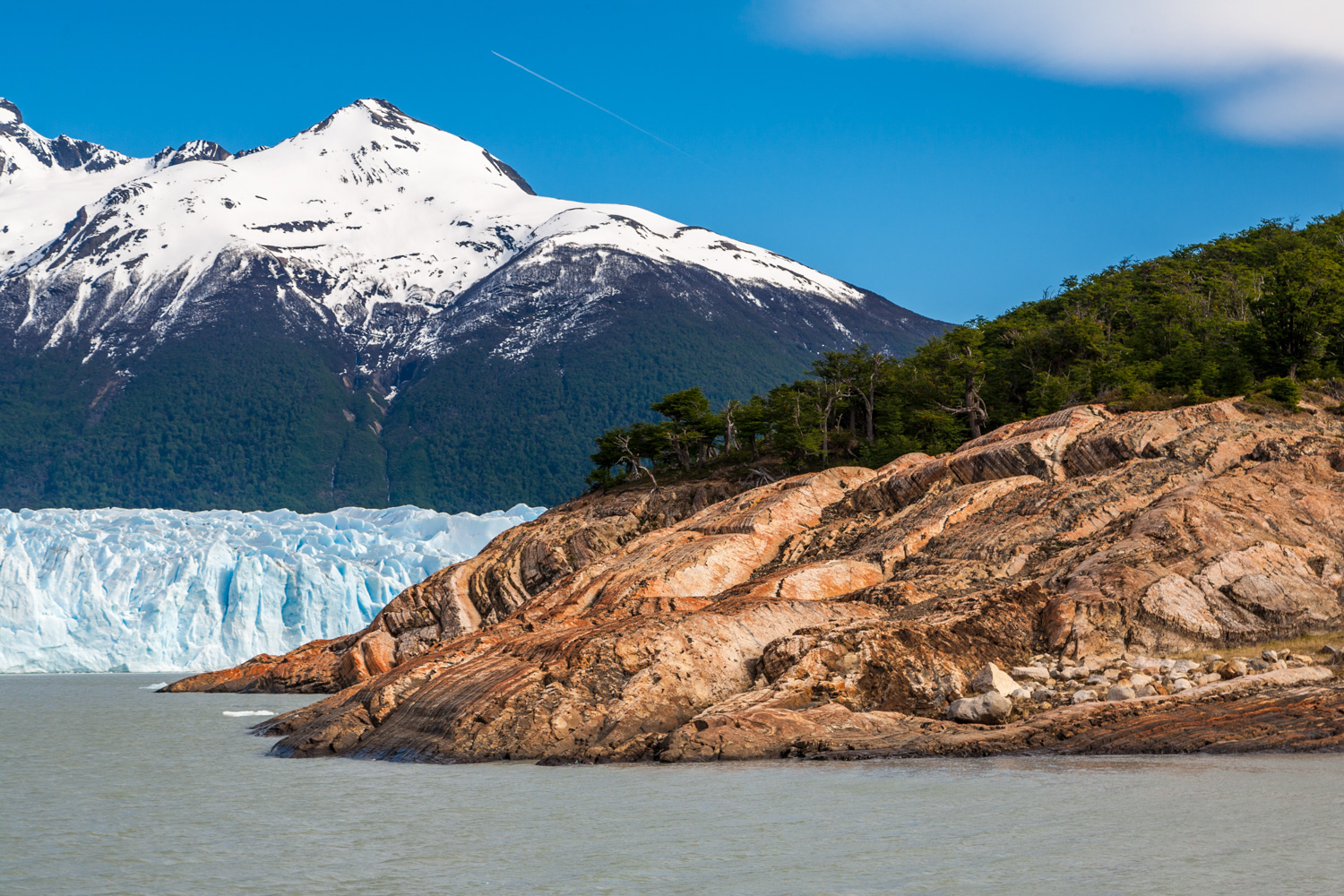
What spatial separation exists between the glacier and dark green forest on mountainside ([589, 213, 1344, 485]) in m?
17.1

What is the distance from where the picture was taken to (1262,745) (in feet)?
59.7

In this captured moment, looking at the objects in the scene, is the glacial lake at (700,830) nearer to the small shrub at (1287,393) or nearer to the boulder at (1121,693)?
the boulder at (1121,693)

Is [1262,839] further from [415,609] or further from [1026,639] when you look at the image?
[415,609]

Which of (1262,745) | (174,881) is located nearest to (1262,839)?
(1262,745)

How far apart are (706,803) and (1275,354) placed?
3443 centimetres

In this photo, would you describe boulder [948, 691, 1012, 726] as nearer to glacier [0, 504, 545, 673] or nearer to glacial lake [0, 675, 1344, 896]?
glacial lake [0, 675, 1344, 896]

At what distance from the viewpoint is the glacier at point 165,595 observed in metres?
62.8

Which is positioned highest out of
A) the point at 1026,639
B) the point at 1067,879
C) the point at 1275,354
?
the point at 1275,354

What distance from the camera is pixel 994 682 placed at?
21531 millimetres

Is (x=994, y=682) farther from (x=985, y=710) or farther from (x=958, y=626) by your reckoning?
(x=958, y=626)

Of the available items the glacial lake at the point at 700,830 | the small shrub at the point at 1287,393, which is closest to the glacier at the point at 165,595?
the glacial lake at the point at 700,830

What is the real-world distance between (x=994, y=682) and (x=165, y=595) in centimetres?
5452

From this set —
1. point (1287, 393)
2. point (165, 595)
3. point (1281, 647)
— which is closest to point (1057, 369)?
point (1287, 393)

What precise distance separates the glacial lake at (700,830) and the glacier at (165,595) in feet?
149
